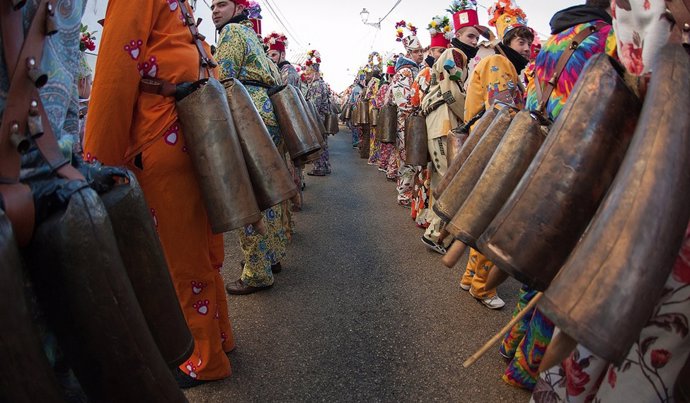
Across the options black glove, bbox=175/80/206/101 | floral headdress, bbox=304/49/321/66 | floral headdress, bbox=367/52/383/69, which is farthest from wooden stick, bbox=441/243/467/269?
floral headdress, bbox=367/52/383/69

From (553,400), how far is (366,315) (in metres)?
1.62

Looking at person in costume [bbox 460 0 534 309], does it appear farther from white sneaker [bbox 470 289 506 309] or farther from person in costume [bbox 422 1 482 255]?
person in costume [bbox 422 1 482 255]

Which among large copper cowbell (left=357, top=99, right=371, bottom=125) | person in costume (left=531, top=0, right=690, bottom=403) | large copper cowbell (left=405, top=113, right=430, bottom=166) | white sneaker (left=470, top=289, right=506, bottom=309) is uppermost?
person in costume (left=531, top=0, right=690, bottom=403)

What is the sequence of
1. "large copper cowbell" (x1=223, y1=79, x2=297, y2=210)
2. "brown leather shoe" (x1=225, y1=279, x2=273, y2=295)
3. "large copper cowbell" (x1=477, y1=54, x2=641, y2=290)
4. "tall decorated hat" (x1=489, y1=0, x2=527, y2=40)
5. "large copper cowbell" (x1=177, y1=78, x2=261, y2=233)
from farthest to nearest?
"tall decorated hat" (x1=489, y1=0, x2=527, y2=40) → "brown leather shoe" (x1=225, y1=279, x2=273, y2=295) → "large copper cowbell" (x1=223, y1=79, x2=297, y2=210) → "large copper cowbell" (x1=177, y1=78, x2=261, y2=233) → "large copper cowbell" (x1=477, y1=54, x2=641, y2=290)

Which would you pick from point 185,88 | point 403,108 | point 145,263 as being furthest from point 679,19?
point 403,108

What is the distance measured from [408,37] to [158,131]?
853cm

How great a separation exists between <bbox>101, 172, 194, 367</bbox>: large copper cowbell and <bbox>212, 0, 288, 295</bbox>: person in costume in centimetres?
180

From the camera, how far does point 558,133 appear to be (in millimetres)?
881

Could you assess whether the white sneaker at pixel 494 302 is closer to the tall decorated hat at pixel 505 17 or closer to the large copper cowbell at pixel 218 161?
the tall decorated hat at pixel 505 17

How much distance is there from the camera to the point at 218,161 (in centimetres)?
162

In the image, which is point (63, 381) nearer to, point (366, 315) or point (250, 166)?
point (250, 166)

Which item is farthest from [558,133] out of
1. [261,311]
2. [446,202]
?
[261,311]

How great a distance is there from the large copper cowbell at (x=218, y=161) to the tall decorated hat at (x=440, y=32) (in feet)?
16.5

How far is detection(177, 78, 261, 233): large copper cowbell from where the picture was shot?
162cm
